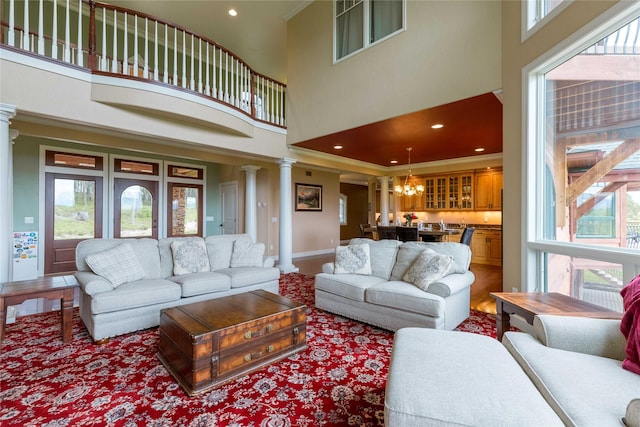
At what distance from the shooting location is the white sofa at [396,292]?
271 cm

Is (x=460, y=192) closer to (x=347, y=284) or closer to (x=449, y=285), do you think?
(x=449, y=285)

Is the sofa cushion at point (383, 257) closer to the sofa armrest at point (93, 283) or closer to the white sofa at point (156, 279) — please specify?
the white sofa at point (156, 279)

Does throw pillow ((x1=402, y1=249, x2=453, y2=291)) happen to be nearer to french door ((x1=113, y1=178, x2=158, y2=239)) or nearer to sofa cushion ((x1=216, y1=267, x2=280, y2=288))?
sofa cushion ((x1=216, y1=267, x2=280, y2=288))

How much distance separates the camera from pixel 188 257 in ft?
11.8

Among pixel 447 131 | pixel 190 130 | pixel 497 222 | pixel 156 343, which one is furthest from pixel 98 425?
pixel 497 222

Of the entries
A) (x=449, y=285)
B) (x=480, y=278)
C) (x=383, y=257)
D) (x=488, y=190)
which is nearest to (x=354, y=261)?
(x=383, y=257)

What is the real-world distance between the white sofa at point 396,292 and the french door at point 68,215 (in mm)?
5478

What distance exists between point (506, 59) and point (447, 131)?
165 centimetres

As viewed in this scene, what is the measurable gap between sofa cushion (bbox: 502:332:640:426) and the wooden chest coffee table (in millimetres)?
1573

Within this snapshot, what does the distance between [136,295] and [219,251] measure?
127cm

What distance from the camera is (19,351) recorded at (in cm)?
250

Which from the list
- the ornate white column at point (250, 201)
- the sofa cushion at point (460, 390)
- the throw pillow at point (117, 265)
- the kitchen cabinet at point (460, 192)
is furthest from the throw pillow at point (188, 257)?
the kitchen cabinet at point (460, 192)

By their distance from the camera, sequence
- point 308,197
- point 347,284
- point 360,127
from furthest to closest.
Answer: point 308,197, point 360,127, point 347,284

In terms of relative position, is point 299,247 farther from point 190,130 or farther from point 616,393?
point 616,393
